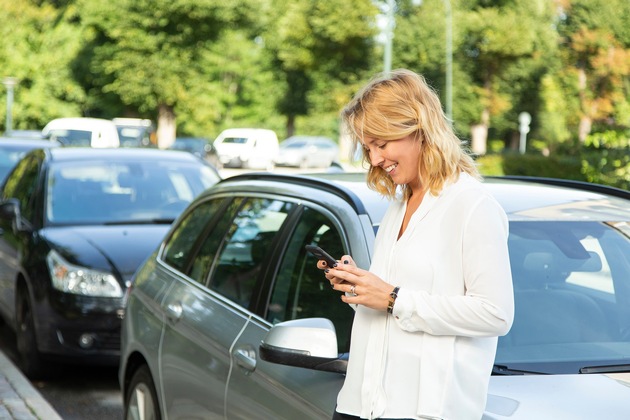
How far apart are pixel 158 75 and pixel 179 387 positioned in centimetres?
5113

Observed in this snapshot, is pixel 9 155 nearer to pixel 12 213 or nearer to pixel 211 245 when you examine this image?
pixel 12 213

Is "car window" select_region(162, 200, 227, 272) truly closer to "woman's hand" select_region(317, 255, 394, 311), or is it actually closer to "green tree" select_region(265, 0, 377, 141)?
"woman's hand" select_region(317, 255, 394, 311)

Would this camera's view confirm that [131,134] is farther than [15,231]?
Yes

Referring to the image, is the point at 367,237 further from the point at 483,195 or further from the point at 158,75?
the point at 158,75

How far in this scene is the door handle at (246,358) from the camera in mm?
3746

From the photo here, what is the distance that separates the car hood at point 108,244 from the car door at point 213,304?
9.14 feet

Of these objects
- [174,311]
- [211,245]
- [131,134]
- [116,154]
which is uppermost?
[211,245]

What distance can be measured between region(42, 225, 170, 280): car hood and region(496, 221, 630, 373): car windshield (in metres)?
4.32

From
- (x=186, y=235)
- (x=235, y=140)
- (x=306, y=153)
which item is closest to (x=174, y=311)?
(x=186, y=235)

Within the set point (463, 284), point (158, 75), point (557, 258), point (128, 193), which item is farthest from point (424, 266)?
point (158, 75)

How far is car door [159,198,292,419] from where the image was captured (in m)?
4.09

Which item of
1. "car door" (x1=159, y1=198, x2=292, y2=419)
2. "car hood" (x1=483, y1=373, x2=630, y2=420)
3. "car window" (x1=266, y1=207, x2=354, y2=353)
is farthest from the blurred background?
"car hood" (x1=483, y1=373, x2=630, y2=420)

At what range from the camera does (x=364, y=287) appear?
104 inches

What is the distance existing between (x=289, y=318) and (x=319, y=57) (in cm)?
6036
